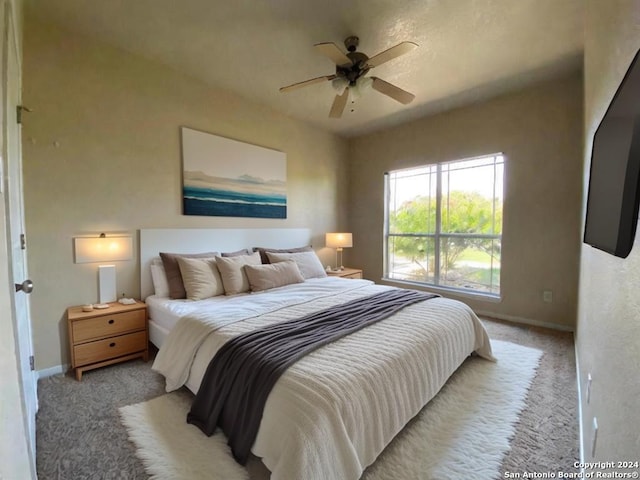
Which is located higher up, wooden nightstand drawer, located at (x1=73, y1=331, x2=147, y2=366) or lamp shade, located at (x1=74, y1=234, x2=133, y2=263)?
lamp shade, located at (x1=74, y1=234, x2=133, y2=263)

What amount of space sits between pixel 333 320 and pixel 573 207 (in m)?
2.96

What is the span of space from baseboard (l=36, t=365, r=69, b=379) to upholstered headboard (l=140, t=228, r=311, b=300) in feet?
2.51

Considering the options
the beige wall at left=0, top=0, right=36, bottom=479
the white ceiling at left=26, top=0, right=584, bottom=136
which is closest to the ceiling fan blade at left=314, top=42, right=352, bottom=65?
the white ceiling at left=26, top=0, right=584, bottom=136

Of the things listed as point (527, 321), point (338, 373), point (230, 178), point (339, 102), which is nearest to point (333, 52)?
point (339, 102)

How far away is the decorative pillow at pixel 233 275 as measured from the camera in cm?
279

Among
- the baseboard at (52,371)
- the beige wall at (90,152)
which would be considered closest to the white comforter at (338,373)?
the baseboard at (52,371)

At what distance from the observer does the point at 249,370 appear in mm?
1477

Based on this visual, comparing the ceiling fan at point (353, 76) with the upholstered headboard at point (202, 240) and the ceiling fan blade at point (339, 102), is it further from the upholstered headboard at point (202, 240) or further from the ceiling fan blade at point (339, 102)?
the upholstered headboard at point (202, 240)

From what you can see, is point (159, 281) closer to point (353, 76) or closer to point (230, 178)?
point (230, 178)

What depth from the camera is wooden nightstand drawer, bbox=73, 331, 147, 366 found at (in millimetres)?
2260

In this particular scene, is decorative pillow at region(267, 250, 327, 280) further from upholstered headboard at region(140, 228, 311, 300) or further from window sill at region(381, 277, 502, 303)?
window sill at region(381, 277, 502, 303)

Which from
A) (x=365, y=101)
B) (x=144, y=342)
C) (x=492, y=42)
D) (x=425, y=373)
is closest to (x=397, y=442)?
(x=425, y=373)

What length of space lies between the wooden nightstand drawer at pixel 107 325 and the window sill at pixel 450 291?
344 cm

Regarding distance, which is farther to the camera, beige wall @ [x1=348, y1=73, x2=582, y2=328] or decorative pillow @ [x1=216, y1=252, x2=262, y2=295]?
beige wall @ [x1=348, y1=73, x2=582, y2=328]
